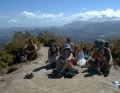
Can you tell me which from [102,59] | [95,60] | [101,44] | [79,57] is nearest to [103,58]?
[102,59]

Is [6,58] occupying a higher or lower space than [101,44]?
lower

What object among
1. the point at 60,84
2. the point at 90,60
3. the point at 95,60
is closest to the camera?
the point at 60,84

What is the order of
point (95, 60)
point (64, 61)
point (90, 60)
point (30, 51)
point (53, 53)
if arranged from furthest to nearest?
point (30, 51) < point (53, 53) < point (90, 60) < point (95, 60) < point (64, 61)

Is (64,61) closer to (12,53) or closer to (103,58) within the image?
(103,58)

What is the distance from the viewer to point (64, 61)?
13164 millimetres

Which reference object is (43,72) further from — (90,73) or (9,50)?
(9,50)

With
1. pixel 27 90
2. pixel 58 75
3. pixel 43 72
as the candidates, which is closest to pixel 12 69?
A: pixel 43 72

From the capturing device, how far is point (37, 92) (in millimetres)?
10898

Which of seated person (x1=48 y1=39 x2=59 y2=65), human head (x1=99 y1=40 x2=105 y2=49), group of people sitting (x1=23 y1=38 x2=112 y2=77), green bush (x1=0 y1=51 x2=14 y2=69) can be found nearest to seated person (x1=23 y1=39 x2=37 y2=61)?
green bush (x1=0 y1=51 x2=14 y2=69)

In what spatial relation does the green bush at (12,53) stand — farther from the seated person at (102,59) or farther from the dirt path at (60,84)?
the seated person at (102,59)

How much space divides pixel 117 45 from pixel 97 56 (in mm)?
3994

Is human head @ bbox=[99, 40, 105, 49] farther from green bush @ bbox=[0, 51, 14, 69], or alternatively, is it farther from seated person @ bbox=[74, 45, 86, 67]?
green bush @ bbox=[0, 51, 14, 69]

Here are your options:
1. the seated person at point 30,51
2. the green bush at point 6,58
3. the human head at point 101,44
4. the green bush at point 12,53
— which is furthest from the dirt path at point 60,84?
the green bush at point 12,53

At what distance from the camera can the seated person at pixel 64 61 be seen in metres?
13.0
